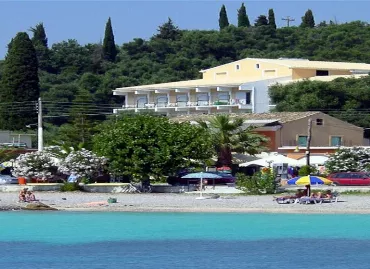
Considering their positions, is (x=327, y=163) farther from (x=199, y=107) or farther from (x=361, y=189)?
(x=199, y=107)

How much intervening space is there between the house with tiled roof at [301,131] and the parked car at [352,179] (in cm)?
1046

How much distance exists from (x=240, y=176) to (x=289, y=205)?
683 cm

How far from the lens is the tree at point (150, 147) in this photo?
53.9 meters

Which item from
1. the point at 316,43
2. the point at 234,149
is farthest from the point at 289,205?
the point at 316,43

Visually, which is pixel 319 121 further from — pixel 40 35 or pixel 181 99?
pixel 40 35

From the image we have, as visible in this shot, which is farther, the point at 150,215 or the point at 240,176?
the point at 240,176

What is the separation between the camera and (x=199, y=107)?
9125 centimetres

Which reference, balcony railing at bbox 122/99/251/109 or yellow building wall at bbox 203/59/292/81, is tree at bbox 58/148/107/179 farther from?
yellow building wall at bbox 203/59/292/81

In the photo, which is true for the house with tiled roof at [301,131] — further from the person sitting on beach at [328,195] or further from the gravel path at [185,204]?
the person sitting on beach at [328,195]

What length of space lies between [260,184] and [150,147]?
626 cm

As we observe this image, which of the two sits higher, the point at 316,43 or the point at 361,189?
the point at 316,43

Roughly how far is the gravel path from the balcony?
36366 mm

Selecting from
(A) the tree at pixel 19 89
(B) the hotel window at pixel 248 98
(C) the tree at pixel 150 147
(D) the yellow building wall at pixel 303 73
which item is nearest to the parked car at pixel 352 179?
(C) the tree at pixel 150 147

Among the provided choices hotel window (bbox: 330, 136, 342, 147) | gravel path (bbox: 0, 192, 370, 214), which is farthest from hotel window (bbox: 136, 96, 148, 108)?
gravel path (bbox: 0, 192, 370, 214)
